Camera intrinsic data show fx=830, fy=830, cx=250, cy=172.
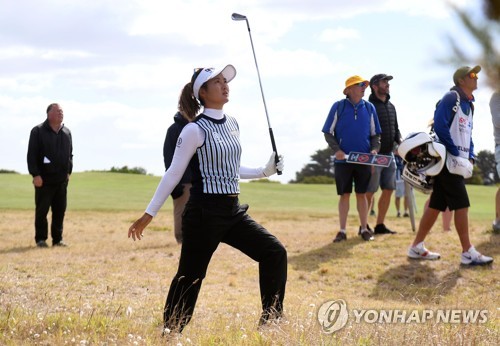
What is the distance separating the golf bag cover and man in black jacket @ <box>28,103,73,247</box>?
6260mm

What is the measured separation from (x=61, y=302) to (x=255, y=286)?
A: 291cm

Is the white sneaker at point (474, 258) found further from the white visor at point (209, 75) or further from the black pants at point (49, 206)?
the black pants at point (49, 206)

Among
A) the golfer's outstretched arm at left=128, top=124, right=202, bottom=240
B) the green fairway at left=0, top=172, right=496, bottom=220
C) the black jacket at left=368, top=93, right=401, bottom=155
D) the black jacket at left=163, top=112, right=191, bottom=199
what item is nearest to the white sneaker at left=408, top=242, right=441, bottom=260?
the black jacket at left=368, top=93, right=401, bottom=155

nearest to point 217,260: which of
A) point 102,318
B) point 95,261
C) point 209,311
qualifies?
point 95,261

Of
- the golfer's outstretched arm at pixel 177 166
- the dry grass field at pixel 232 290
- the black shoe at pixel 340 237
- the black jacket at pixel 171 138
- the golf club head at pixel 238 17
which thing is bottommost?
the dry grass field at pixel 232 290

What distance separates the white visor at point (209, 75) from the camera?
6.18 m

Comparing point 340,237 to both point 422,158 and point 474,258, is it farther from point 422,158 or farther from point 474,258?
point 422,158

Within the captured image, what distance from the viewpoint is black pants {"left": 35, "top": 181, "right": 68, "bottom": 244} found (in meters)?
14.1

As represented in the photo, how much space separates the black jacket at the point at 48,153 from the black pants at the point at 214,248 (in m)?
8.16

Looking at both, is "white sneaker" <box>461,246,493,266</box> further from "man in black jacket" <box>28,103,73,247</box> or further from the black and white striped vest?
"man in black jacket" <box>28,103,73,247</box>

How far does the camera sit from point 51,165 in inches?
547

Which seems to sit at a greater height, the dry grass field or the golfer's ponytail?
the golfer's ponytail

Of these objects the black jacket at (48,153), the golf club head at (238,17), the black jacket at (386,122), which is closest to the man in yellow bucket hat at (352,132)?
the black jacket at (386,122)

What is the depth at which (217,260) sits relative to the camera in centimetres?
1183
